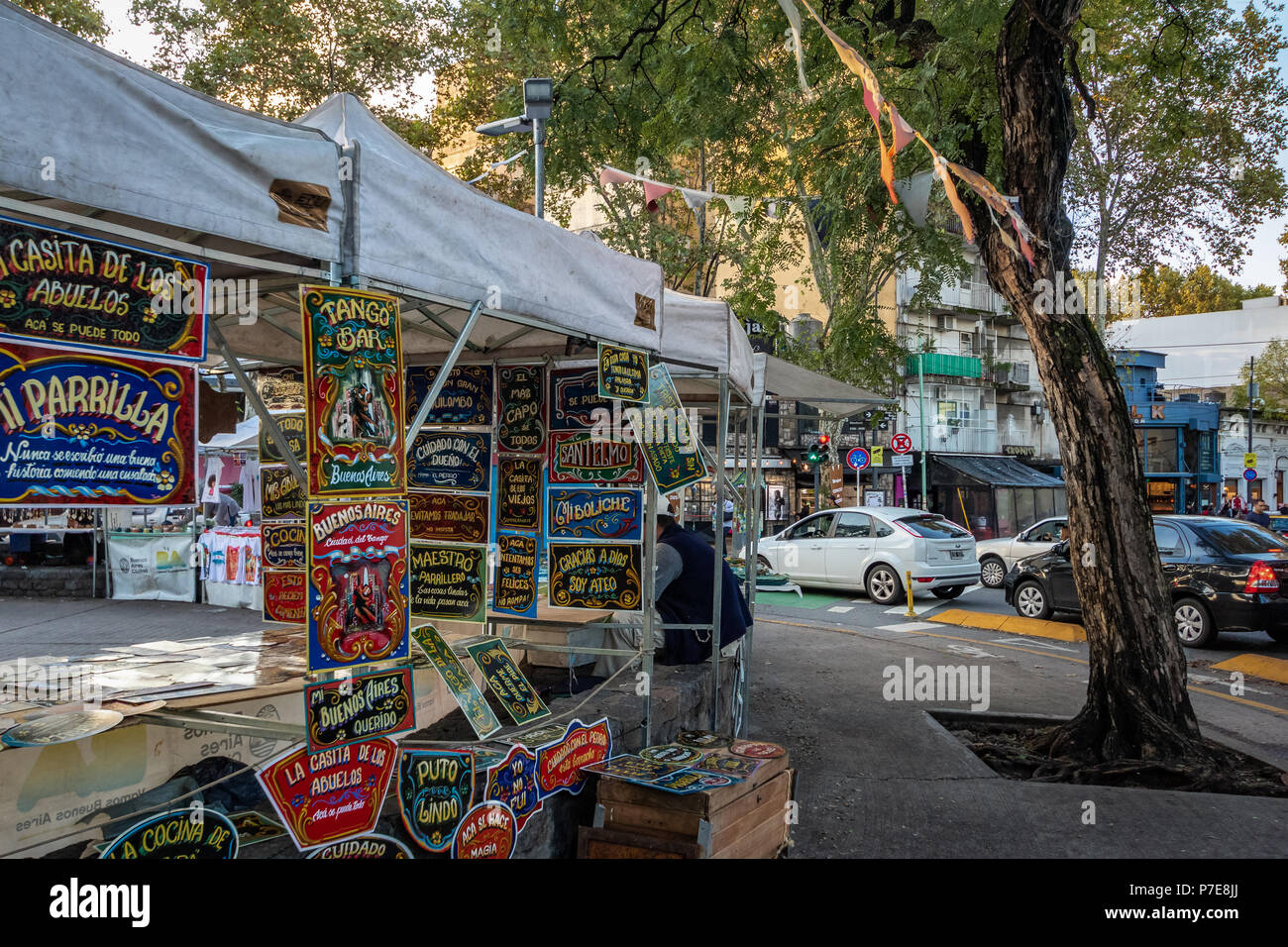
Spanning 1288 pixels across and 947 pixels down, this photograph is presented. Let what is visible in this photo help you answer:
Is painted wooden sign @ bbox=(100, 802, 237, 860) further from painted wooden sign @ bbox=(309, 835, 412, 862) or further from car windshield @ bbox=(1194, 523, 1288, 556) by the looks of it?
car windshield @ bbox=(1194, 523, 1288, 556)

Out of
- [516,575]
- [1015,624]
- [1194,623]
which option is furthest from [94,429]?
[1015,624]

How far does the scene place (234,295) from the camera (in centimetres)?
380

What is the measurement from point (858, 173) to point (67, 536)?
15.0m

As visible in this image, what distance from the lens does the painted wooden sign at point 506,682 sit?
4512 mm

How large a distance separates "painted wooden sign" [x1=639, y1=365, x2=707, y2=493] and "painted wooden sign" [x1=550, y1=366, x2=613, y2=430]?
384 mm

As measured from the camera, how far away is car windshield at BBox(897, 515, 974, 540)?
623 inches

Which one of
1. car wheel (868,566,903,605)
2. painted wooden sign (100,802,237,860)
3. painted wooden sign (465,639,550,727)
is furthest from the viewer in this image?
car wheel (868,566,903,605)

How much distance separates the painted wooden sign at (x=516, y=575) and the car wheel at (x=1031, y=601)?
34.9 feet

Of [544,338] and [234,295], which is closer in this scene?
[234,295]

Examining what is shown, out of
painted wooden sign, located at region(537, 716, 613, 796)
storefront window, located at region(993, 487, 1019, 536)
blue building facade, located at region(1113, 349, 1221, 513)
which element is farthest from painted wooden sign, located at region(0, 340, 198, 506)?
blue building facade, located at region(1113, 349, 1221, 513)

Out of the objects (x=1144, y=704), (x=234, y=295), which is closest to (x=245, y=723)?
(x=234, y=295)

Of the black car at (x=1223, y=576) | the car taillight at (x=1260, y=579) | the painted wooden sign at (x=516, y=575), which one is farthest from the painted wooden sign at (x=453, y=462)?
the car taillight at (x=1260, y=579)

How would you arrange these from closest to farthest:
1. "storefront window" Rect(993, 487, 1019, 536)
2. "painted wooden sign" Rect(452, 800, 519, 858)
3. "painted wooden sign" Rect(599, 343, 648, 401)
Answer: "painted wooden sign" Rect(452, 800, 519, 858) < "painted wooden sign" Rect(599, 343, 648, 401) < "storefront window" Rect(993, 487, 1019, 536)
